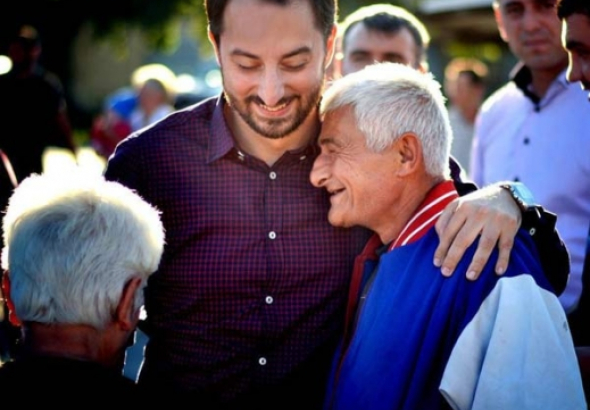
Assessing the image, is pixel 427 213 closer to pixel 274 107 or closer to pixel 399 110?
pixel 399 110

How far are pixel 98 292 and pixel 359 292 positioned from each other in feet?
3.29

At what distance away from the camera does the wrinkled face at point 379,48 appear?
4949 mm

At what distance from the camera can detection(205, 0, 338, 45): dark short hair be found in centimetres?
317

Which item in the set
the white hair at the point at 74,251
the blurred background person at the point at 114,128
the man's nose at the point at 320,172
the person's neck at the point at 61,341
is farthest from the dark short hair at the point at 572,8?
the blurred background person at the point at 114,128

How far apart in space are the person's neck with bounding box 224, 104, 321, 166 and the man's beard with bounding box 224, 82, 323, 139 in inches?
2.9

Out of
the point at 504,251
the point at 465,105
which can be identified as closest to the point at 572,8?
the point at 504,251

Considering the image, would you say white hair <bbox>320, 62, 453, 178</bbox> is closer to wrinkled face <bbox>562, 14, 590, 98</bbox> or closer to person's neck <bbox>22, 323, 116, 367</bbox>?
wrinkled face <bbox>562, 14, 590, 98</bbox>

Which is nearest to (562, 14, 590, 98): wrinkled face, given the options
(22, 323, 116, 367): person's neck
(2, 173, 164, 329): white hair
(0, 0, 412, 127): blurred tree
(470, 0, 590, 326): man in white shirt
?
(470, 0, 590, 326): man in white shirt

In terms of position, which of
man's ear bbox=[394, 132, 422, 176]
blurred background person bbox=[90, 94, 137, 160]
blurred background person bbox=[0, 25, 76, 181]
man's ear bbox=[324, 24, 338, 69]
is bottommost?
blurred background person bbox=[90, 94, 137, 160]

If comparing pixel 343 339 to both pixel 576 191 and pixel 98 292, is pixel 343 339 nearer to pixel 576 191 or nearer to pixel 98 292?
pixel 98 292

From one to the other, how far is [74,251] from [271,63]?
3.58ft

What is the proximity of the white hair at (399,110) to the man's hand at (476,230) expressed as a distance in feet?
0.74

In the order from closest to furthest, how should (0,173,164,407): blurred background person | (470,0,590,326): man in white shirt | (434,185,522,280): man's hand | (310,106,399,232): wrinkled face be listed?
(0,173,164,407): blurred background person
(434,185,522,280): man's hand
(310,106,399,232): wrinkled face
(470,0,590,326): man in white shirt

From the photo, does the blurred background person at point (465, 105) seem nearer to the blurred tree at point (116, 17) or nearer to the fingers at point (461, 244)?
the fingers at point (461, 244)
